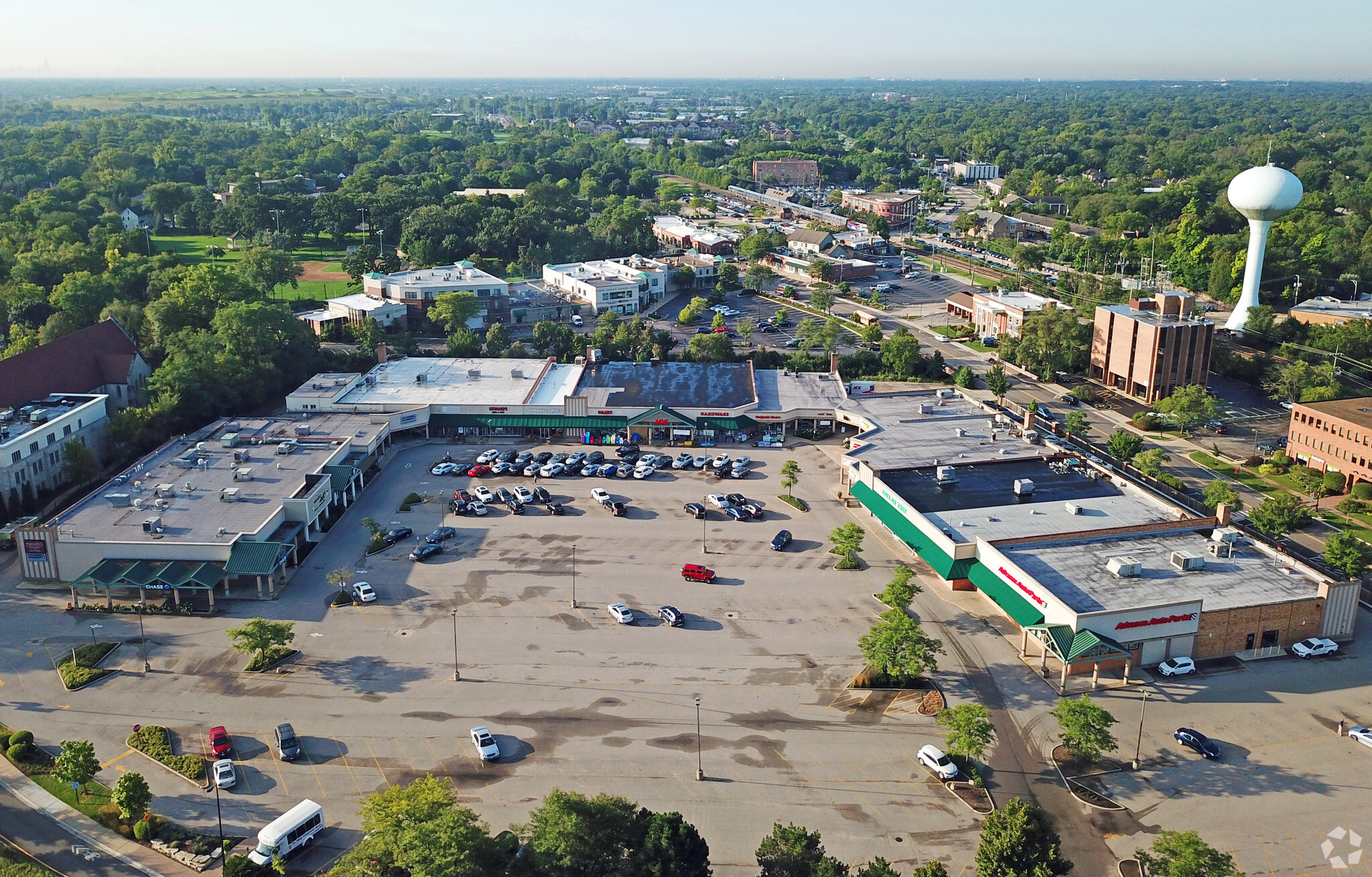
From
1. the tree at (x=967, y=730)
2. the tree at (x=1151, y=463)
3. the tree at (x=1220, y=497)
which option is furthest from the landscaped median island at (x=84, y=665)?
the tree at (x=1151, y=463)

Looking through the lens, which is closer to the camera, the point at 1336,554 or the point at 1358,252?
the point at 1336,554

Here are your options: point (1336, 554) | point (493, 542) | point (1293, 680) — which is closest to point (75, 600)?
point (493, 542)

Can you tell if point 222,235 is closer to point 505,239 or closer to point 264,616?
point 505,239

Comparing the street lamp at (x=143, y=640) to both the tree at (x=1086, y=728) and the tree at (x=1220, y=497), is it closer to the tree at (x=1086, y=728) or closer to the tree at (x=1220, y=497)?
the tree at (x=1086, y=728)

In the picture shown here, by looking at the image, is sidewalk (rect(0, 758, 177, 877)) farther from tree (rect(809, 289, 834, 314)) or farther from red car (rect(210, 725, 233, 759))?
tree (rect(809, 289, 834, 314))

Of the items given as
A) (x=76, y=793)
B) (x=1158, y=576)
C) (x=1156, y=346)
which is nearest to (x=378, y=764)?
(x=76, y=793)

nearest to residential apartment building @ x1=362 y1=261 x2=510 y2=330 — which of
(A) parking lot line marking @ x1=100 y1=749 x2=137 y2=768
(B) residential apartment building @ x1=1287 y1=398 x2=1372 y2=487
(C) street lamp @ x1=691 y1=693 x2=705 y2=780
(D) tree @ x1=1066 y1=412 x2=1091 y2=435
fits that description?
(D) tree @ x1=1066 y1=412 x2=1091 y2=435

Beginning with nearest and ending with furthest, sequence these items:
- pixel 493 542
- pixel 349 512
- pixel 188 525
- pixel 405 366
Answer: pixel 188 525, pixel 493 542, pixel 349 512, pixel 405 366
